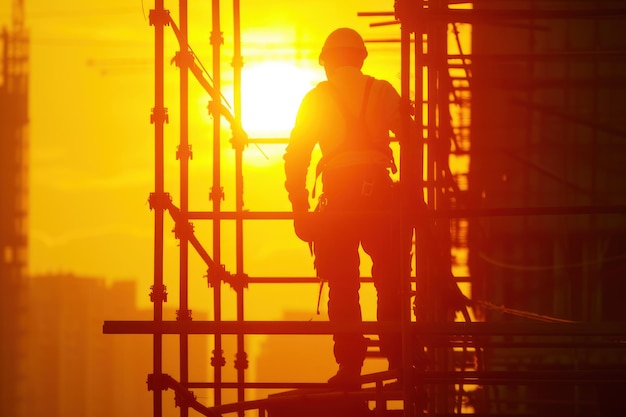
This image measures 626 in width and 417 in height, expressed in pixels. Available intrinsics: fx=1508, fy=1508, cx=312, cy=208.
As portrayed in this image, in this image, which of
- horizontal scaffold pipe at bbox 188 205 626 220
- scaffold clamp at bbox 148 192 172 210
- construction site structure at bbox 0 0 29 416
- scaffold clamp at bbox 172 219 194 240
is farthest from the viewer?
construction site structure at bbox 0 0 29 416

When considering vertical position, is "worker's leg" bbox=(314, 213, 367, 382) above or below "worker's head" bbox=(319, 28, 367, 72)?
below

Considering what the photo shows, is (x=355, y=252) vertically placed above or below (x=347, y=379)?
above

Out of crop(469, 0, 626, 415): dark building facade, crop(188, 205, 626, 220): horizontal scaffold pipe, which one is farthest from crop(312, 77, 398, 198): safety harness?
crop(469, 0, 626, 415): dark building facade

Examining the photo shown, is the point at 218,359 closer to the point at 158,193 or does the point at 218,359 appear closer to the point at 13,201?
the point at 158,193

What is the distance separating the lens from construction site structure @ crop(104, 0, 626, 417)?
279 inches

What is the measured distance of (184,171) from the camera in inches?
359

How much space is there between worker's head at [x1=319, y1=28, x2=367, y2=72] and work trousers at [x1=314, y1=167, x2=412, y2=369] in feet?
1.96

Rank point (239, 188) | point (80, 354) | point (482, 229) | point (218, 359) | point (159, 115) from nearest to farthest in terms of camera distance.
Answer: point (159, 115), point (218, 359), point (239, 188), point (482, 229), point (80, 354)

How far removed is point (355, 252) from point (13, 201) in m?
89.7

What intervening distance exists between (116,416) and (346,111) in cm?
8917

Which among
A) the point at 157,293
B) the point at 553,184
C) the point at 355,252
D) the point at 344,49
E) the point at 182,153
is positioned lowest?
the point at 157,293

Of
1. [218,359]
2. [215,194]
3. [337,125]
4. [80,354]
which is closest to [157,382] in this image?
[337,125]

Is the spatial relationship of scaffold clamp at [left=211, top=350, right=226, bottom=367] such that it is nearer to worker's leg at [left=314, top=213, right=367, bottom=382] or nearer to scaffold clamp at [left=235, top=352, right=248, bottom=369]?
scaffold clamp at [left=235, top=352, right=248, bottom=369]

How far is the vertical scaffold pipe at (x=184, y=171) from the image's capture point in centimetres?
880
